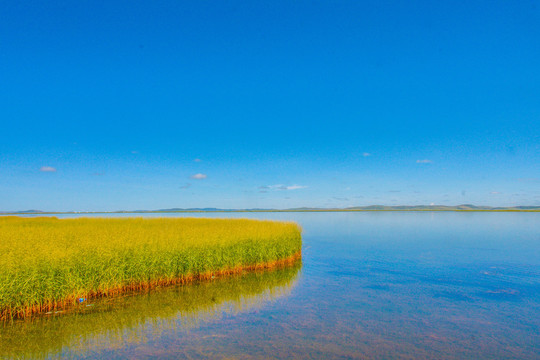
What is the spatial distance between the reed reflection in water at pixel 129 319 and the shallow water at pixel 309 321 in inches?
1.5

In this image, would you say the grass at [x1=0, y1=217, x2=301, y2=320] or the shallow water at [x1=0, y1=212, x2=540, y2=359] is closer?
the shallow water at [x1=0, y1=212, x2=540, y2=359]

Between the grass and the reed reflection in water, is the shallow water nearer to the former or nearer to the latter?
the reed reflection in water

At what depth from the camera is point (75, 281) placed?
1322 centimetres

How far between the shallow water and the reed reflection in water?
0.12ft

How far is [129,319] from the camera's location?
12008 millimetres

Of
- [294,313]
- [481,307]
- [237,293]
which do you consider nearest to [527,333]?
[481,307]

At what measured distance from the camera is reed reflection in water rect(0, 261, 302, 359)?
31.9 ft

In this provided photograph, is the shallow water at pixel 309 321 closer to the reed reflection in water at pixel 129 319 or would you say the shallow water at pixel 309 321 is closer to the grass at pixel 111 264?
the reed reflection in water at pixel 129 319

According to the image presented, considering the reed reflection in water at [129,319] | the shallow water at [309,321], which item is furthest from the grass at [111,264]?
the shallow water at [309,321]

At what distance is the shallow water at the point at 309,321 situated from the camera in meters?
9.72

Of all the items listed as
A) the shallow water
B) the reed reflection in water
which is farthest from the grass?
the shallow water

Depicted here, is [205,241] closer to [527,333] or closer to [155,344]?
[155,344]

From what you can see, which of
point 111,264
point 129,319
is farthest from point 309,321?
point 111,264

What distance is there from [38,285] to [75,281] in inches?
53.5
